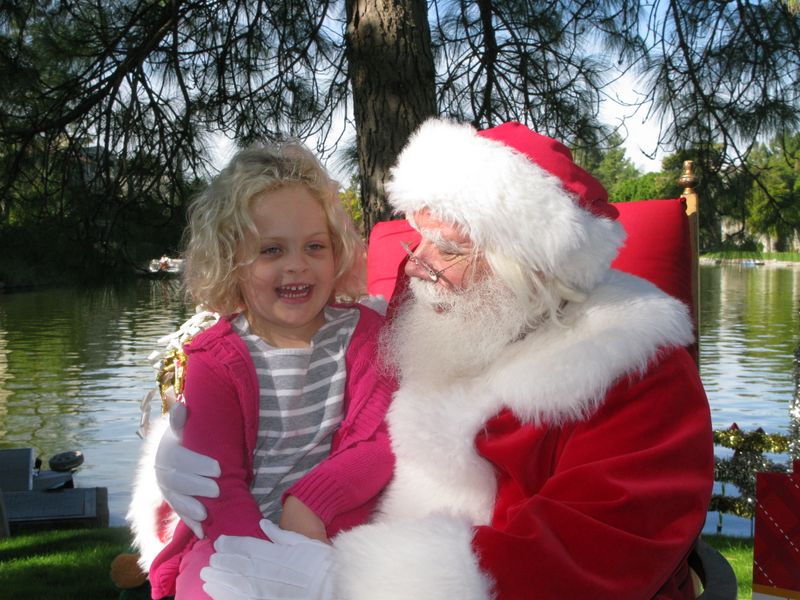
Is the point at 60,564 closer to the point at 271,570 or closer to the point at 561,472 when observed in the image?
the point at 271,570

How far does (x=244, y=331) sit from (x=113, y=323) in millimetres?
18366

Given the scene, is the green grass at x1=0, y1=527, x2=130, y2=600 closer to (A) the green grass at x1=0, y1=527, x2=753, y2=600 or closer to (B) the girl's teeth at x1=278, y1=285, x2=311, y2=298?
(A) the green grass at x1=0, y1=527, x2=753, y2=600

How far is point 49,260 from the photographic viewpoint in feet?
14.1

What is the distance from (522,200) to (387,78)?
6.81 feet

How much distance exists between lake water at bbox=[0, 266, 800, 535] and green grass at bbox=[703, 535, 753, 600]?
0.67 meters

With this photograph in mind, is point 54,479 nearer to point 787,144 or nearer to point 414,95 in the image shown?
point 414,95

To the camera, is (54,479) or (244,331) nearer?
(244,331)

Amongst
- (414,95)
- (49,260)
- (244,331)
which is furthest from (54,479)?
(244,331)

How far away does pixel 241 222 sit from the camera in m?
1.89

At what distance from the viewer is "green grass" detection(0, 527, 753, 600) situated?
12.4 feet

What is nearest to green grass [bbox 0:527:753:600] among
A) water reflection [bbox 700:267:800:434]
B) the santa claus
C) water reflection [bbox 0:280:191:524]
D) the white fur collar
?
water reflection [bbox 0:280:191:524]

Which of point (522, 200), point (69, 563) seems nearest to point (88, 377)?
point (69, 563)

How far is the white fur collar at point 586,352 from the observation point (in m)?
1.47

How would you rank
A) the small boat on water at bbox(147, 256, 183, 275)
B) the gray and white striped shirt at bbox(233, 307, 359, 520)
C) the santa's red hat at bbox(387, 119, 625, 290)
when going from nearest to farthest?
the santa's red hat at bbox(387, 119, 625, 290)
the gray and white striped shirt at bbox(233, 307, 359, 520)
the small boat on water at bbox(147, 256, 183, 275)
